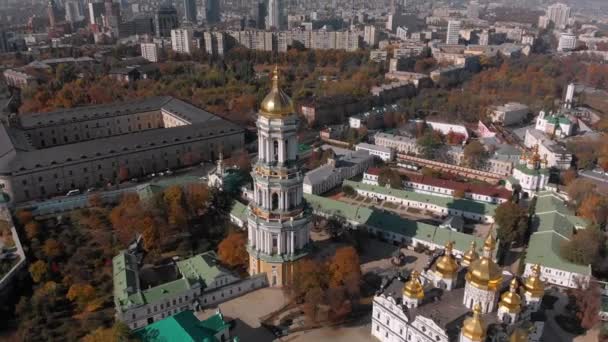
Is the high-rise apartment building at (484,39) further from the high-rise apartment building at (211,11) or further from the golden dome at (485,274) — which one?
the golden dome at (485,274)

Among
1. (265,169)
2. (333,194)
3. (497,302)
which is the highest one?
(265,169)

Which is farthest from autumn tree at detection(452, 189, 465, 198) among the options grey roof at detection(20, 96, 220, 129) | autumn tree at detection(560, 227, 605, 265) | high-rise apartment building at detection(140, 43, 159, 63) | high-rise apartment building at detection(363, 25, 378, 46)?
high-rise apartment building at detection(363, 25, 378, 46)

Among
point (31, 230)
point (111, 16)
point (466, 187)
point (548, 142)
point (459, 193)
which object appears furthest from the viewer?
point (111, 16)

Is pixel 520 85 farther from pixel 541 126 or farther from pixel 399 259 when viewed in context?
pixel 399 259

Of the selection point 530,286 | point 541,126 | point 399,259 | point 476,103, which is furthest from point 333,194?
point 476,103

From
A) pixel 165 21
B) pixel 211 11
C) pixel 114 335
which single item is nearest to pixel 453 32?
pixel 165 21

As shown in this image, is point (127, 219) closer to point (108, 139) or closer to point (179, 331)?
point (179, 331)
